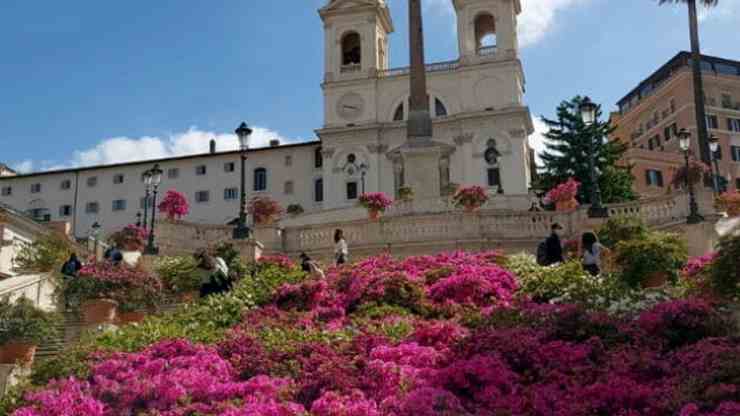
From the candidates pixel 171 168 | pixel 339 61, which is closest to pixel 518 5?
pixel 339 61

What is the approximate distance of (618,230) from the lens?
23.8 meters

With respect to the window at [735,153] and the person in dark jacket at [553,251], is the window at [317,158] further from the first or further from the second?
the person in dark jacket at [553,251]

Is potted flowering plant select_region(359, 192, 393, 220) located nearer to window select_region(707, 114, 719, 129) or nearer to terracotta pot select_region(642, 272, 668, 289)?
terracotta pot select_region(642, 272, 668, 289)

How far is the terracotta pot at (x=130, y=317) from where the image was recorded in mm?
18234

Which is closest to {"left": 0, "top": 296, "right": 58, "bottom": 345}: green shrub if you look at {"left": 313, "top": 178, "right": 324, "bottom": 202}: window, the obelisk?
the obelisk

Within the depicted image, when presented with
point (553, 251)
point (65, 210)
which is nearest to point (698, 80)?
point (553, 251)

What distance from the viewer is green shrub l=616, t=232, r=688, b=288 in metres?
18.0

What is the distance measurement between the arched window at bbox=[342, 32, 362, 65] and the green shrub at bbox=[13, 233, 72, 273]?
62155 mm

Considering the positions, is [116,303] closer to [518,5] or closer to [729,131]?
[518,5]

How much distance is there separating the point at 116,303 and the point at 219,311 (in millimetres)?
2262

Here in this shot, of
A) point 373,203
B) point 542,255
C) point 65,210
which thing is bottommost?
point 542,255

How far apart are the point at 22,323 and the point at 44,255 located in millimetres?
11307

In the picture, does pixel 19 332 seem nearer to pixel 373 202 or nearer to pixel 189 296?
pixel 189 296

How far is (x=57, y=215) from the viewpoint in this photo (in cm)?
8994
